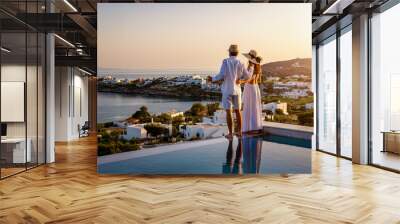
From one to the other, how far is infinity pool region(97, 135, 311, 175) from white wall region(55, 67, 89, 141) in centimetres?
876

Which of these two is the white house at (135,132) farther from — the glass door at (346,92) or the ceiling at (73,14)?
the glass door at (346,92)

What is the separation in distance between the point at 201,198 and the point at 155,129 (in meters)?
1.89

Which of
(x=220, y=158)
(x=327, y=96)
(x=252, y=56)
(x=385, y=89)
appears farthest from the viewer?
(x=327, y=96)

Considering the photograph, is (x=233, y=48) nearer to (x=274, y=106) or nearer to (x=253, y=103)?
(x=253, y=103)

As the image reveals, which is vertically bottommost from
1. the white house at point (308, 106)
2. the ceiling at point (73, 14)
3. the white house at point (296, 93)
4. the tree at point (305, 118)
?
the tree at point (305, 118)

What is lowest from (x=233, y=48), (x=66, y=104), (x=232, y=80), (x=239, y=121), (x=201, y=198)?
(x=201, y=198)

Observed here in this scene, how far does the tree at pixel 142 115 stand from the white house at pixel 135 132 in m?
0.12

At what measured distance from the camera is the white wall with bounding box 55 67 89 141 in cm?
1425

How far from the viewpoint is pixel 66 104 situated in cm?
1432

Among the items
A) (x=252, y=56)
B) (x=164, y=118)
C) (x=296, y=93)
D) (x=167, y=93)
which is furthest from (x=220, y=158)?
(x=252, y=56)

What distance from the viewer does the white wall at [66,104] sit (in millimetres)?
14249

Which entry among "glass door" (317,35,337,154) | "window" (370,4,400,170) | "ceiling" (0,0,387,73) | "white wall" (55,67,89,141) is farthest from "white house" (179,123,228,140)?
"white wall" (55,67,89,141)

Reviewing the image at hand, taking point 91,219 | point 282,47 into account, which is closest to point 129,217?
point 91,219

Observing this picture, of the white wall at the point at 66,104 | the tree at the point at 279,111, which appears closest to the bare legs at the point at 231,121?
the tree at the point at 279,111
